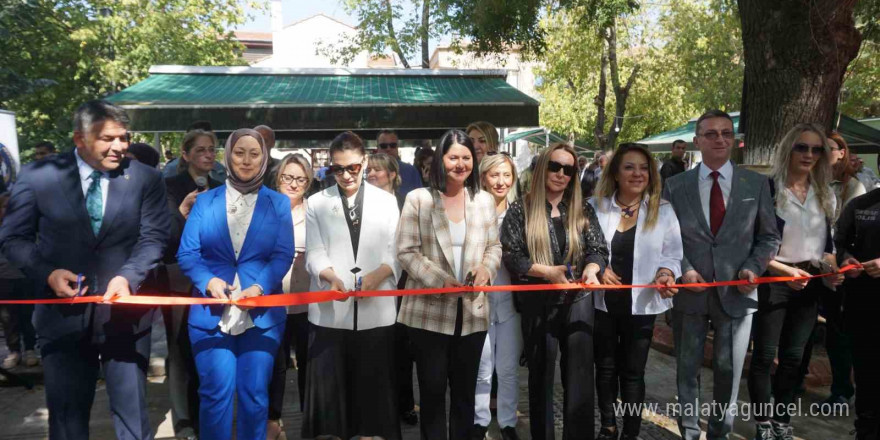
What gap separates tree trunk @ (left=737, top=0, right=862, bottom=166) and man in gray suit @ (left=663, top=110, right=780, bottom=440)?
231 centimetres

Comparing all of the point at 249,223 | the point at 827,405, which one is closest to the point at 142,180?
the point at 249,223

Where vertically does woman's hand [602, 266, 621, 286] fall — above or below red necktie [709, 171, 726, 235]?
below

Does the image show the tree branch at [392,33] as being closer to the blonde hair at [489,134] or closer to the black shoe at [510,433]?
the blonde hair at [489,134]

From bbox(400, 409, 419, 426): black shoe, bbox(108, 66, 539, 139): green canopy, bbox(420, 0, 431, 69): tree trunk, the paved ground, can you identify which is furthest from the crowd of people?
bbox(420, 0, 431, 69): tree trunk

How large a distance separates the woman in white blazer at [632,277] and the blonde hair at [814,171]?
0.93 m

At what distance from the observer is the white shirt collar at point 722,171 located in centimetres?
385

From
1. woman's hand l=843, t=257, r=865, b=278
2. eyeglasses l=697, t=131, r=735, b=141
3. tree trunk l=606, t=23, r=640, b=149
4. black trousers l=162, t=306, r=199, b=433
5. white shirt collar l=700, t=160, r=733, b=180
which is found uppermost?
tree trunk l=606, t=23, r=640, b=149

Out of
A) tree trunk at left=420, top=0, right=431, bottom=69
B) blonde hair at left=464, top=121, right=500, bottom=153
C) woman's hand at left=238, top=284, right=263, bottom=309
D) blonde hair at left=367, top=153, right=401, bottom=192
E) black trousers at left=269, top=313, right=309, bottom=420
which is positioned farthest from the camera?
tree trunk at left=420, top=0, right=431, bottom=69

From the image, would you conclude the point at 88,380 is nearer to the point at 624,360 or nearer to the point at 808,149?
the point at 624,360

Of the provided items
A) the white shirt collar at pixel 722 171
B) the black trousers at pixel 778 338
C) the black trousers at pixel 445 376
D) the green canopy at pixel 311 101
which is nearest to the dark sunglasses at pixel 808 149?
the white shirt collar at pixel 722 171

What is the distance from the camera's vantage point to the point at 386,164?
15.3 ft

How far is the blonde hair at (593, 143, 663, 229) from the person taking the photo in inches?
148

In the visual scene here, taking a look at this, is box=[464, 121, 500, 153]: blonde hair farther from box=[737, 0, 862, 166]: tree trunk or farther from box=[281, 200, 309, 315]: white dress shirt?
box=[737, 0, 862, 166]: tree trunk

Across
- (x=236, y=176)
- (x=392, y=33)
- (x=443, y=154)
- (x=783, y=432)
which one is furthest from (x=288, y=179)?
(x=392, y=33)
